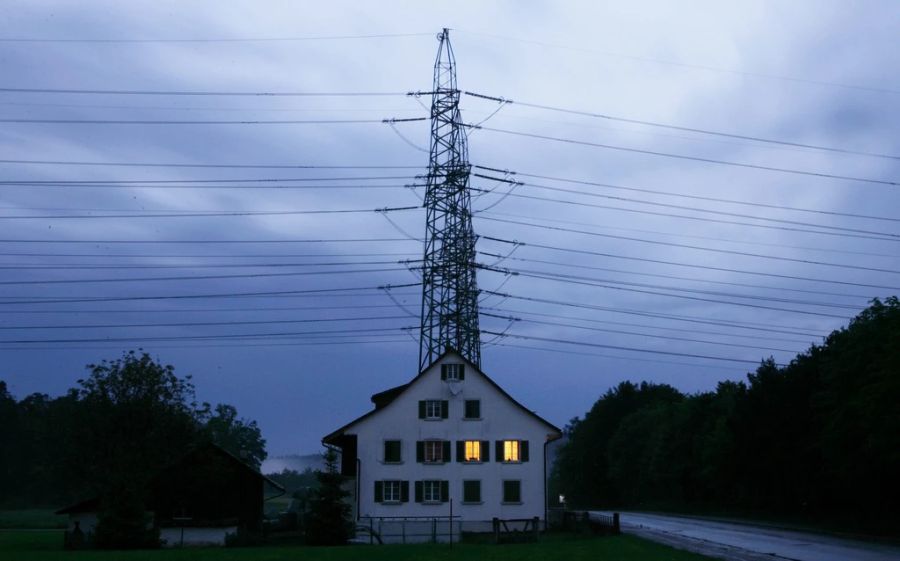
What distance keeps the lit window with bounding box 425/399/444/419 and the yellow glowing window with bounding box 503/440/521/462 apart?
5195 mm

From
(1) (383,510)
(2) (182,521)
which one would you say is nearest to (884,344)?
(1) (383,510)

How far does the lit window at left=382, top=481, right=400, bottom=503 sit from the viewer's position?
219ft

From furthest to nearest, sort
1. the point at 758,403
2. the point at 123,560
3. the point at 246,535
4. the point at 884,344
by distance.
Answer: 1. the point at 758,403
2. the point at 246,535
3. the point at 884,344
4. the point at 123,560

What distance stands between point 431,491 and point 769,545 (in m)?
29.1

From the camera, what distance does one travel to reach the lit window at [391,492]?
66.7 meters

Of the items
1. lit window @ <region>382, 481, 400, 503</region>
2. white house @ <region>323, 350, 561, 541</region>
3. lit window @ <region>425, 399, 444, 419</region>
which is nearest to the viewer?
white house @ <region>323, 350, 561, 541</region>

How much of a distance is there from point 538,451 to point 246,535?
853 inches

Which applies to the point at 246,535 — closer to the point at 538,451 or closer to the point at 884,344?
the point at 538,451

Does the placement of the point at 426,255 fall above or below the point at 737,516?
above

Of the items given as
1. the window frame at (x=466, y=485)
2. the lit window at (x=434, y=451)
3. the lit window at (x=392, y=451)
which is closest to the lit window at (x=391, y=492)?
the lit window at (x=392, y=451)

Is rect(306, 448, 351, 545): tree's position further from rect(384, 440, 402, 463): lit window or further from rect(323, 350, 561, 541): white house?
rect(384, 440, 402, 463): lit window

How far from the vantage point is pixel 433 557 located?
40.1 metres

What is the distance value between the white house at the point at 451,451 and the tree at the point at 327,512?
13852 millimetres

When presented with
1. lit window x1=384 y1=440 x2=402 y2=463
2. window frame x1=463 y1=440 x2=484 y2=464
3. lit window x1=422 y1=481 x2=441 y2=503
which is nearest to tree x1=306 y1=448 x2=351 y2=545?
lit window x1=422 y1=481 x2=441 y2=503
